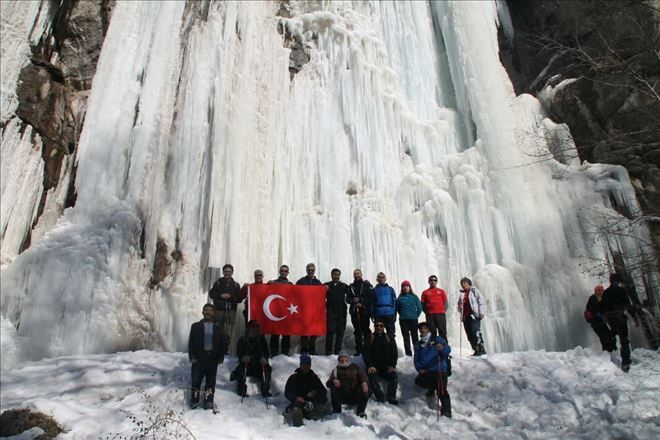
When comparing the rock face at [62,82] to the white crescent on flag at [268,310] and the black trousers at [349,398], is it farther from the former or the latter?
the black trousers at [349,398]

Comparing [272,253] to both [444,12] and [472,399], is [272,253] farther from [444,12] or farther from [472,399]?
[444,12]

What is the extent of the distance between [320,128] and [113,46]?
5139mm

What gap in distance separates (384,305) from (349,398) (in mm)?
1834

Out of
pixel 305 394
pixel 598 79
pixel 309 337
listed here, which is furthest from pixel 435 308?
pixel 598 79

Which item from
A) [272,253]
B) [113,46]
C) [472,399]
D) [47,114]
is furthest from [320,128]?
[472,399]

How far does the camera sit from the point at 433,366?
23.3 ft

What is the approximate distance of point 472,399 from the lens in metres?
7.21

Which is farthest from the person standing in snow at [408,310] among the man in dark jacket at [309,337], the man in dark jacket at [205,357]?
the man in dark jacket at [205,357]

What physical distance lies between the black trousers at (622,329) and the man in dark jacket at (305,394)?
14.6 ft

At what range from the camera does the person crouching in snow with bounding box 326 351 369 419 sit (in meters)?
6.68

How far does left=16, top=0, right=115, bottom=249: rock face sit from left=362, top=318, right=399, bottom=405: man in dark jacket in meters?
6.88

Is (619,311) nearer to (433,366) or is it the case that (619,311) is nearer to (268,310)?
(433,366)

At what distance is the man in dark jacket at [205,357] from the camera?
6641 millimetres

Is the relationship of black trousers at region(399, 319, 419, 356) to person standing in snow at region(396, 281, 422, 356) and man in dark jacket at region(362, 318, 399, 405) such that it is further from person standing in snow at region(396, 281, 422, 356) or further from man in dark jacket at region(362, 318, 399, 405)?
man in dark jacket at region(362, 318, 399, 405)
